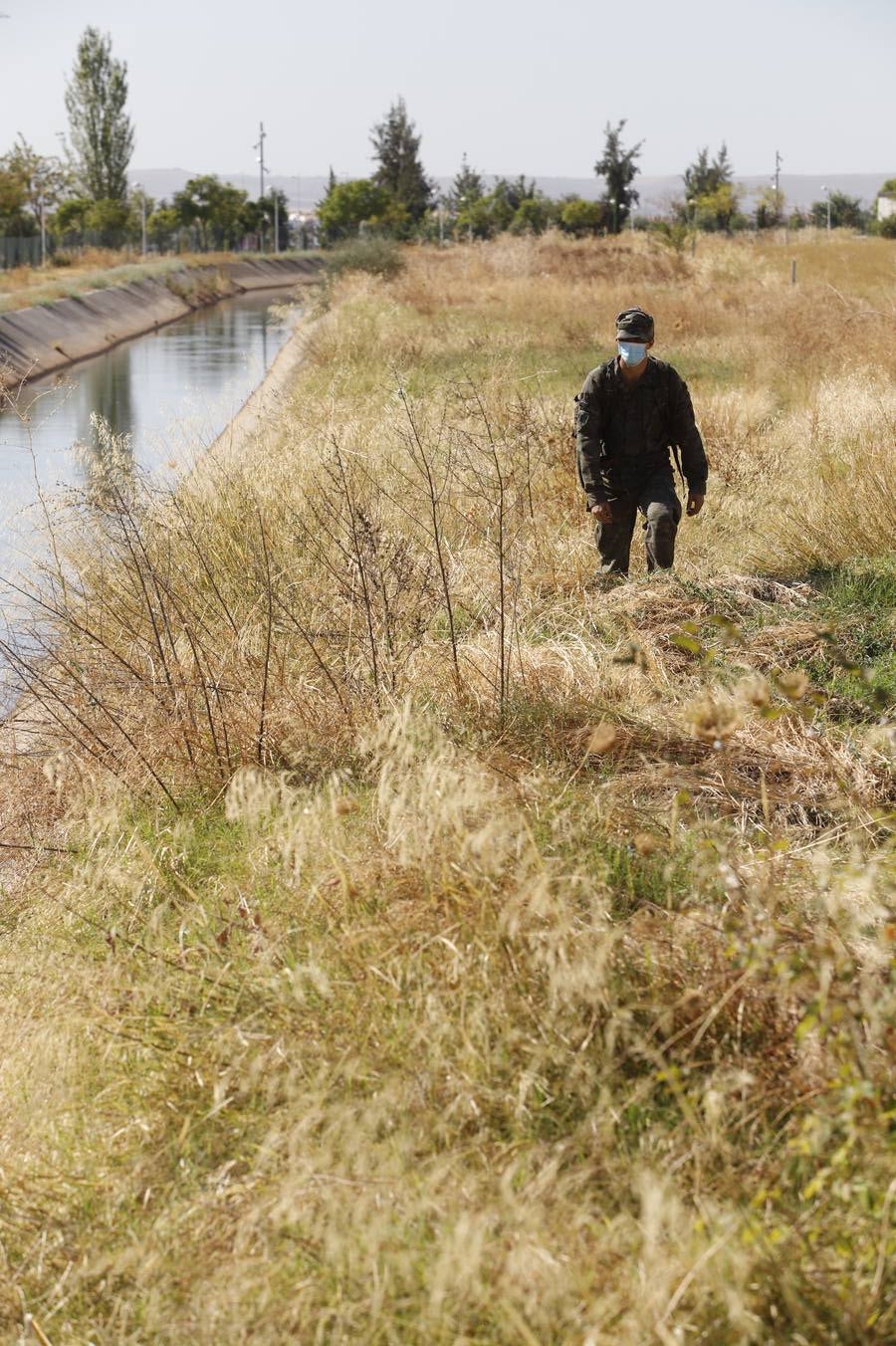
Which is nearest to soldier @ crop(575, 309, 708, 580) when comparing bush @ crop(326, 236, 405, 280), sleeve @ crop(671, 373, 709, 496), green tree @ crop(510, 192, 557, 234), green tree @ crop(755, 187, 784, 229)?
sleeve @ crop(671, 373, 709, 496)

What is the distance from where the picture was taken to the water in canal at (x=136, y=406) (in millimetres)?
8195

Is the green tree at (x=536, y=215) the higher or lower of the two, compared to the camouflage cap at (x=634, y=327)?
higher

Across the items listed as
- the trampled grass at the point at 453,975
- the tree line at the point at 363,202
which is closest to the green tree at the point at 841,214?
the tree line at the point at 363,202

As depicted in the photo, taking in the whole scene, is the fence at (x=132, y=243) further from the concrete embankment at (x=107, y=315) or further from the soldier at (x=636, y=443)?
the soldier at (x=636, y=443)

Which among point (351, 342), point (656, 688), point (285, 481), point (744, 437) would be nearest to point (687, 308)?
point (351, 342)

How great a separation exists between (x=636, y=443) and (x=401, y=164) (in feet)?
257

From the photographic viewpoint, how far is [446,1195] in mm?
2666

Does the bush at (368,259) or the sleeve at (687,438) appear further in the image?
the bush at (368,259)

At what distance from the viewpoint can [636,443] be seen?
7.52m

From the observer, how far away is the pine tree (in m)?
79.4

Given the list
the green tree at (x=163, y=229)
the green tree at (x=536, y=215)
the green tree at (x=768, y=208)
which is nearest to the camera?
the green tree at (x=536, y=215)

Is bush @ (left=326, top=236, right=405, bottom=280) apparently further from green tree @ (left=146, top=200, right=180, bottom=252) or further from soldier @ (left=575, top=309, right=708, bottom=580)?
green tree @ (left=146, top=200, right=180, bottom=252)

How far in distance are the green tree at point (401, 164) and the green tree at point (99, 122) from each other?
13.9 m

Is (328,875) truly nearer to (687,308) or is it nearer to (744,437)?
(744,437)
